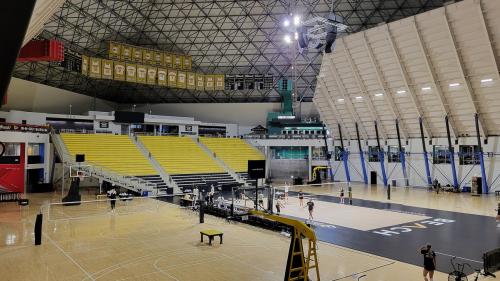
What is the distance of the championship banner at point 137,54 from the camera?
4297 centimetres

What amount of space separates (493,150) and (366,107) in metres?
13.1

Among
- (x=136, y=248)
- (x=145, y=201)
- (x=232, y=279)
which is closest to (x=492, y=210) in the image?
(x=232, y=279)

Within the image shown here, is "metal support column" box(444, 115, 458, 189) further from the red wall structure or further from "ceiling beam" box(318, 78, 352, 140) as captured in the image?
the red wall structure

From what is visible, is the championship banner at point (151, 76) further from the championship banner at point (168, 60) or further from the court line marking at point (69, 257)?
the court line marking at point (69, 257)

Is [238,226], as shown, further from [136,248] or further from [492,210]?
[492,210]

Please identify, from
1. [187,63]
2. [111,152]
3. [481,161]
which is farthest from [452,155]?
[111,152]

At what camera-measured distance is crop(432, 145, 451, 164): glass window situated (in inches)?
1594

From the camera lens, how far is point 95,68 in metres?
39.2

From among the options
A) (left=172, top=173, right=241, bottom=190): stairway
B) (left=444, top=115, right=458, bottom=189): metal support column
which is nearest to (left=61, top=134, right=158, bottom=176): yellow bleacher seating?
(left=172, top=173, right=241, bottom=190): stairway

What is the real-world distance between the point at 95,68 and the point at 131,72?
3784mm

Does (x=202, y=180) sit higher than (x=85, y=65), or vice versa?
(x=85, y=65)

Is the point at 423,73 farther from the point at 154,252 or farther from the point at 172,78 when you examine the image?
the point at 154,252

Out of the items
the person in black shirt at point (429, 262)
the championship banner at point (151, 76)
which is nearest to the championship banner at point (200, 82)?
the championship banner at point (151, 76)

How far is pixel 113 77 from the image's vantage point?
4003 centimetres
